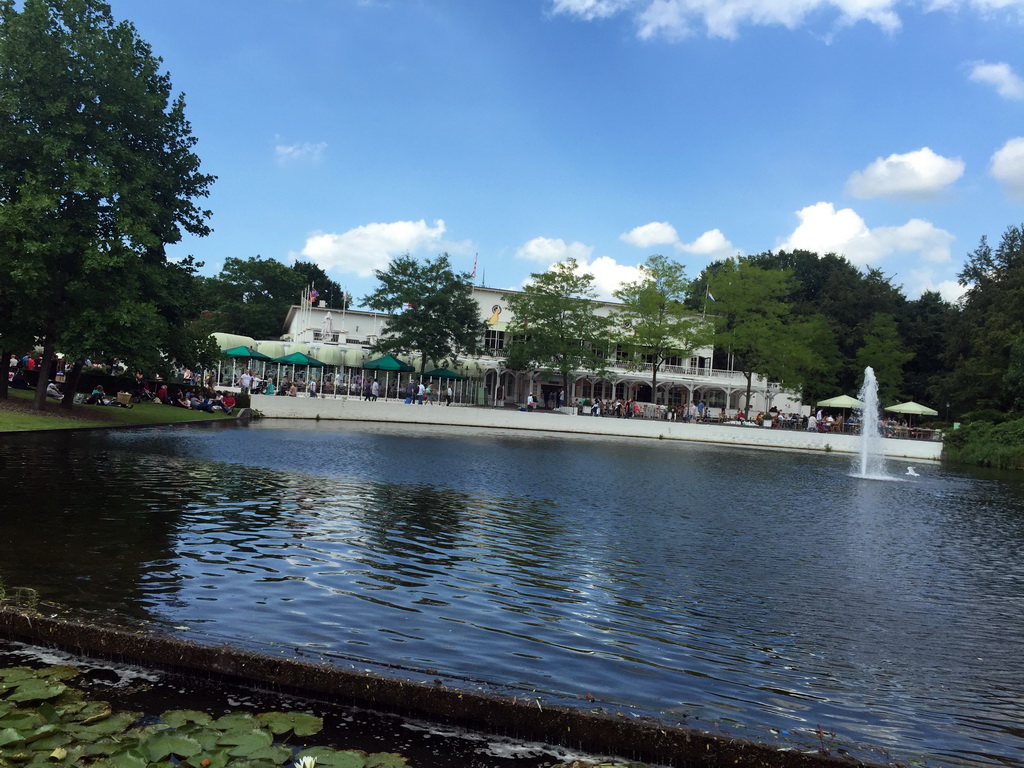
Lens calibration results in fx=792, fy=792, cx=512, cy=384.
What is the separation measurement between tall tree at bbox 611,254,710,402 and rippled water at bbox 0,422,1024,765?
39.3 m

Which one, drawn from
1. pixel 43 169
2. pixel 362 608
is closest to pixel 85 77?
pixel 43 169

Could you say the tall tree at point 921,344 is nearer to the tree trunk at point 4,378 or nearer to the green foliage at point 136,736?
the tree trunk at point 4,378

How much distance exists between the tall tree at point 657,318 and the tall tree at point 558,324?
7.46 ft

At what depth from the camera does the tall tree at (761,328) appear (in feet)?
197

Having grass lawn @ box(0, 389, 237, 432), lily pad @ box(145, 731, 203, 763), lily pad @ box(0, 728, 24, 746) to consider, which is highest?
grass lawn @ box(0, 389, 237, 432)

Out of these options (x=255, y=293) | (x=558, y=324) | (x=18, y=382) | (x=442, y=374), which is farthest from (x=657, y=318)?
(x=255, y=293)

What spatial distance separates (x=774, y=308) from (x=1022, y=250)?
17.8m

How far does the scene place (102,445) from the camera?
20016mm

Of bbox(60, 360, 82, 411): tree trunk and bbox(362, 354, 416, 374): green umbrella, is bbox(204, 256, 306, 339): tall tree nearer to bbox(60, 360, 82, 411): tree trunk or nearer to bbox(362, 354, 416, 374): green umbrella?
bbox(362, 354, 416, 374): green umbrella

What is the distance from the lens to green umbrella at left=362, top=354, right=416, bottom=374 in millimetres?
52094

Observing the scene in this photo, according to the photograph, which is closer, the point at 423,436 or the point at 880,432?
the point at 423,436

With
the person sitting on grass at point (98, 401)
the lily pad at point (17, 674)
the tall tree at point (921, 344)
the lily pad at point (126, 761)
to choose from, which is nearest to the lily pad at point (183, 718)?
the lily pad at point (126, 761)

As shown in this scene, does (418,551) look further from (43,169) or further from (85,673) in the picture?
(43,169)

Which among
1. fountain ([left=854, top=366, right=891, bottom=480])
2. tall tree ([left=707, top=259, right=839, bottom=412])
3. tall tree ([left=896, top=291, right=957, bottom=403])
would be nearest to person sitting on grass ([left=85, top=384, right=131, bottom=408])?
fountain ([left=854, top=366, right=891, bottom=480])
